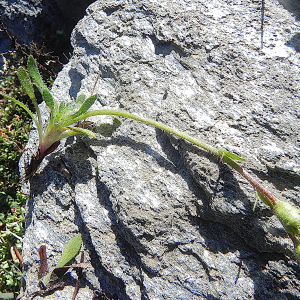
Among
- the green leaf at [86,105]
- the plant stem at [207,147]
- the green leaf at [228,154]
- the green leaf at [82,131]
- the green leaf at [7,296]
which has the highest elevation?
the green leaf at [228,154]

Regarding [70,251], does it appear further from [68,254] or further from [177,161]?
[177,161]

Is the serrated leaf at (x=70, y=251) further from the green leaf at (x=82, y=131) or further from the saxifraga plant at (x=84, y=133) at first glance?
the green leaf at (x=82, y=131)

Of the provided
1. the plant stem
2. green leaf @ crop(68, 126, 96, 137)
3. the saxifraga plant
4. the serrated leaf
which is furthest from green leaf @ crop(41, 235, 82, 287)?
the plant stem

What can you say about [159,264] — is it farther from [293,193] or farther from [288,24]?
[288,24]

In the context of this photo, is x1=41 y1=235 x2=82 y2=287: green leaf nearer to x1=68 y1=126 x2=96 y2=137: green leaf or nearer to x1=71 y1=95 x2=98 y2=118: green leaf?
x1=68 y1=126 x2=96 y2=137: green leaf

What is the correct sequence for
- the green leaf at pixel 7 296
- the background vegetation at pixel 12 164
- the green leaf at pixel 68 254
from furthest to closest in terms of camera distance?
the background vegetation at pixel 12 164 → the green leaf at pixel 7 296 → the green leaf at pixel 68 254

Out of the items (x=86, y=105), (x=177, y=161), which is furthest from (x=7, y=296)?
(x=177, y=161)

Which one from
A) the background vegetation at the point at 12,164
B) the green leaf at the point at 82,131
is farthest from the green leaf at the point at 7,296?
the green leaf at the point at 82,131
